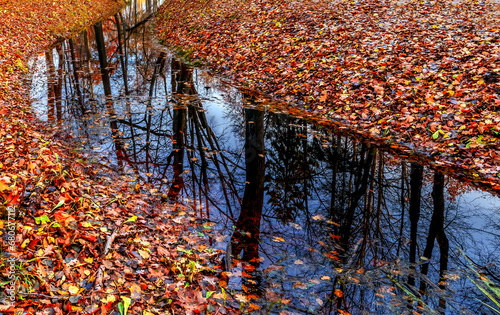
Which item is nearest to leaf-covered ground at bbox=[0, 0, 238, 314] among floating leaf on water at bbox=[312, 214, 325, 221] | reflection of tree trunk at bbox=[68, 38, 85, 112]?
floating leaf on water at bbox=[312, 214, 325, 221]

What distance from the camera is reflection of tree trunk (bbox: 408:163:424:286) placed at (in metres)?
4.34

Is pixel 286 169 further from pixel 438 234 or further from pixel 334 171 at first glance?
pixel 438 234

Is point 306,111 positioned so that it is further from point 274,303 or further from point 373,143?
point 274,303

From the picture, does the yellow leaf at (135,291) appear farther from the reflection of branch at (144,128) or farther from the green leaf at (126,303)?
the reflection of branch at (144,128)

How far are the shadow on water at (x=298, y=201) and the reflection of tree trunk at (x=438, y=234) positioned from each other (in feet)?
0.06

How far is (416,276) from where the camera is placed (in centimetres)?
393

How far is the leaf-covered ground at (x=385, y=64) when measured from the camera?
21.1 feet

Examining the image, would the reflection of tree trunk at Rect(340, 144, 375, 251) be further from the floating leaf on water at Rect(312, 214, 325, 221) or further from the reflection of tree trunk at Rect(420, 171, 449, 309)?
the reflection of tree trunk at Rect(420, 171, 449, 309)

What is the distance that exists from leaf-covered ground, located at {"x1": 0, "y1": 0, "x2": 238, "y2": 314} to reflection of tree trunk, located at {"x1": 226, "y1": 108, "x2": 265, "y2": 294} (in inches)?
21.5

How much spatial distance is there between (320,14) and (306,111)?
7.00 metres

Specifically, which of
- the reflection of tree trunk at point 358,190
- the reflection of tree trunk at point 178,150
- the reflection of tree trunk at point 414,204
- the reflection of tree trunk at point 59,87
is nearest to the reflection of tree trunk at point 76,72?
the reflection of tree trunk at point 59,87

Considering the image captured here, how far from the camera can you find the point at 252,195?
222 inches

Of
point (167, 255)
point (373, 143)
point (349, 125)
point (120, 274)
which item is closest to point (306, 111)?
point (349, 125)

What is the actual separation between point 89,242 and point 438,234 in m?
4.98
